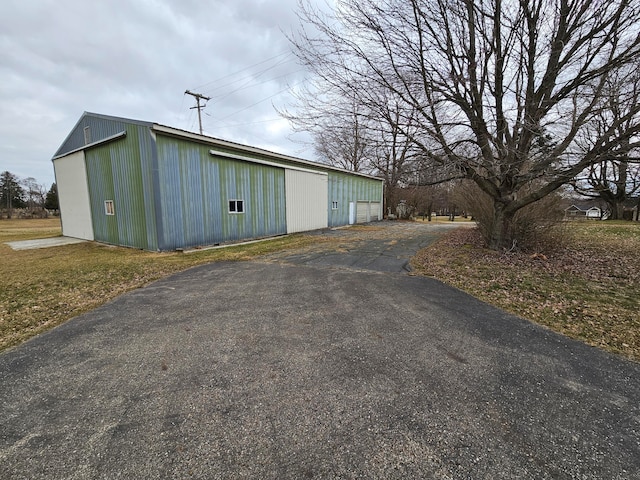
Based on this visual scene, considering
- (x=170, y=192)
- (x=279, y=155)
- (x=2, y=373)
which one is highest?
(x=279, y=155)

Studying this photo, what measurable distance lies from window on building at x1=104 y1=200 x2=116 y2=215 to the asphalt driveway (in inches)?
342

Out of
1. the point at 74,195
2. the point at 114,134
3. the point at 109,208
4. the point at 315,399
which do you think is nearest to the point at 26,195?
the point at 74,195

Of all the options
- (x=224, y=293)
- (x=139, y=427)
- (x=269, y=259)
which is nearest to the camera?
(x=139, y=427)

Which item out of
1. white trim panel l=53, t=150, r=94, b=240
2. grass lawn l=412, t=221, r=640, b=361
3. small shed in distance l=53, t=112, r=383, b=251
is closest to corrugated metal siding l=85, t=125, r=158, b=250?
small shed in distance l=53, t=112, r=383, b=251

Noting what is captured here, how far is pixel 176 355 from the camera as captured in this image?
2.84 m

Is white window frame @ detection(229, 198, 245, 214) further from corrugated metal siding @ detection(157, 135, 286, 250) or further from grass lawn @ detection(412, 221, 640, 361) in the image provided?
grass lawn @ detection(412, 221, 640, 361)

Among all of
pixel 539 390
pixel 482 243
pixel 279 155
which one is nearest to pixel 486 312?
pixel 539 390

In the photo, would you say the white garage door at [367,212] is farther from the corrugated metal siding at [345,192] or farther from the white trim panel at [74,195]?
the white trim panel at [74,195]

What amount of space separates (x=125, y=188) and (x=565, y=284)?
12580 millimetres

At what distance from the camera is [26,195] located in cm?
3781

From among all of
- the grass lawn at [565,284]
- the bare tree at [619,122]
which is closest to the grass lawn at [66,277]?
the grass lawn at [565,284]

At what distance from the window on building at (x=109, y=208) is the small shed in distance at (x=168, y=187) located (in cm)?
4

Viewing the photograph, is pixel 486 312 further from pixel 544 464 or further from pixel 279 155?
pixel 279 155

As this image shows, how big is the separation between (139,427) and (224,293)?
2.97m
